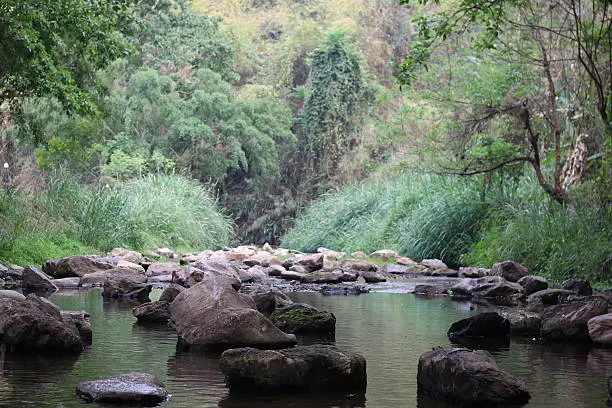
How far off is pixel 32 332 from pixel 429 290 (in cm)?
586

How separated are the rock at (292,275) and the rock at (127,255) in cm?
236

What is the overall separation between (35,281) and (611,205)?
6.87 m

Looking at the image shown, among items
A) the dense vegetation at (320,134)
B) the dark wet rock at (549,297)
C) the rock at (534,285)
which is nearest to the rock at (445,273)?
the dense vegetation at (320,134)

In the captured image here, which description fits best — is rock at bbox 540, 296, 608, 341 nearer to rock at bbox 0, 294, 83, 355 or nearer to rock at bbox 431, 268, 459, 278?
rock at bbox 0, 294, 83, 355

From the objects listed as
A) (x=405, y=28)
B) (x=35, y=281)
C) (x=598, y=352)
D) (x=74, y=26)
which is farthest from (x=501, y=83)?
(x=405, y=28)

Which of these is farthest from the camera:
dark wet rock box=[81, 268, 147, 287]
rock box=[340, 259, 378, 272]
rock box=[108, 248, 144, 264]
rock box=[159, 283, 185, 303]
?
rock box=[340, 259, 378, 272]

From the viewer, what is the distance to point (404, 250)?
16219mm

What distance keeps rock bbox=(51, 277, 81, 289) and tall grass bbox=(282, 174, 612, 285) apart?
580 centimetres

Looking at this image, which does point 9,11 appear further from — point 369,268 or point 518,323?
point 518,323

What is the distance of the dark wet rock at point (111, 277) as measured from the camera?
8891 mm

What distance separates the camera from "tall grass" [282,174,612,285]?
35.6 ft

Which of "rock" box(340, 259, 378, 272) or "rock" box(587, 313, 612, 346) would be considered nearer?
"rock" box(587, 313, 612, 346)

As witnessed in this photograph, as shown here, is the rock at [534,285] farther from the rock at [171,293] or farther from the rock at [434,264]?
the rock at [434,264]

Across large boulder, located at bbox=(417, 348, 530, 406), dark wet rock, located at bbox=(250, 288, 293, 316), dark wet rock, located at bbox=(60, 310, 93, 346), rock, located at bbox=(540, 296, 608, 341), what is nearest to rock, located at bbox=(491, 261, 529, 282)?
rock, located at bbox=(540, 296, 608, 341)
